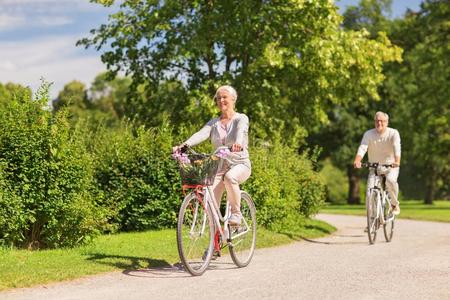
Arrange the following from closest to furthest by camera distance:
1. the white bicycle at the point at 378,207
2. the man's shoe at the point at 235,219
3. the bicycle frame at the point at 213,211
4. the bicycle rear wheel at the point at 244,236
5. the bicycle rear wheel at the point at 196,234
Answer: the bicycle rear wheel at the point at 196,234 → the bicycle frame at the point at 213,211 → the man's shoe at the point at 235,219 → the bicycle rear wheel at the point at 244,236 → the white bicycle at the point at 378,207

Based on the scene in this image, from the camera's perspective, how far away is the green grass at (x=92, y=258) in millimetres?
7809

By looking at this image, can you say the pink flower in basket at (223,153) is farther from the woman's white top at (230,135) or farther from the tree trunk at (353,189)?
the tree trunk at (353,189)

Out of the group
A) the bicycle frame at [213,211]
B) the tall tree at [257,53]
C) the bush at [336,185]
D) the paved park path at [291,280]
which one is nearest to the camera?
the paved park path at [291,280]

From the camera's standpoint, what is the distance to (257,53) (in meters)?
19.5

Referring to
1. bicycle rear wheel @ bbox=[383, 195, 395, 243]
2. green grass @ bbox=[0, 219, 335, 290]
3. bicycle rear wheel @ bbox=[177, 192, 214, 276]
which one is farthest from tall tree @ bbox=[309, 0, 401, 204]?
bicycle rear wheel @ bbox=[177, 192, 214, 276]

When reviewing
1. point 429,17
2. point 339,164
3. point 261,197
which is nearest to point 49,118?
point 261,197

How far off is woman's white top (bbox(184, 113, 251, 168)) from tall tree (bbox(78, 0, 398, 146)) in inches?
396

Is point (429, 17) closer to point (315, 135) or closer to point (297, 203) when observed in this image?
point (315, 135)

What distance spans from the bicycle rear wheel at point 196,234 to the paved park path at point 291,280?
169 millimetres

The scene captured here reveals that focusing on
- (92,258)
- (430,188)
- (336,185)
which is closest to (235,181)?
(92,258)

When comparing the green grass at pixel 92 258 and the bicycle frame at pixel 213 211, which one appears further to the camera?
the bicycle frame at pixel 213 211

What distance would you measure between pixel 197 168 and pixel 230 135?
0.64 m

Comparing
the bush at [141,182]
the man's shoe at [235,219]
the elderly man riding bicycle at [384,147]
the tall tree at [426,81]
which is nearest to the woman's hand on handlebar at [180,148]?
the man's shoe at [235,219]

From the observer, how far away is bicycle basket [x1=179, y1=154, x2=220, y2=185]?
836 centimetres
